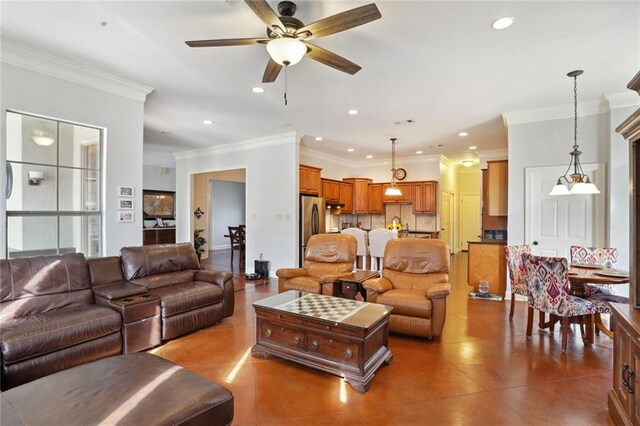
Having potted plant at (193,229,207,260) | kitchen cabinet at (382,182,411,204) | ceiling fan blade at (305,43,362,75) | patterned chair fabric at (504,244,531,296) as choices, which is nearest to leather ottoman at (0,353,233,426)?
ceiling fan blade at (305,43,362,75)

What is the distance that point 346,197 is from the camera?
902 centimetres

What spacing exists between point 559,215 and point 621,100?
65.9 inches

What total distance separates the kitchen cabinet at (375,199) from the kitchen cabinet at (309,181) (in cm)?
248

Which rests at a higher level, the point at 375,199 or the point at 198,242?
the point at 375,199

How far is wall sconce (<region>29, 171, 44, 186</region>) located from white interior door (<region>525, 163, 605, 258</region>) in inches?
257

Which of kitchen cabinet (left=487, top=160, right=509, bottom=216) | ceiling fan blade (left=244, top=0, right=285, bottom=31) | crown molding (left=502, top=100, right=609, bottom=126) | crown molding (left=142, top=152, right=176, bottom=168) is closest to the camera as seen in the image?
ceiling fan blade (left=244, top=0, right=285, bottom=31)

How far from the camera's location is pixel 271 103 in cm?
463

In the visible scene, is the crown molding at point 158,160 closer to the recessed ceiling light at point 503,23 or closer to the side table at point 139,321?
the side table at point 139,321

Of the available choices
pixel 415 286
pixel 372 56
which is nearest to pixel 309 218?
pixel 415 286

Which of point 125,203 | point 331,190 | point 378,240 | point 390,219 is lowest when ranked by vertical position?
point 378,240

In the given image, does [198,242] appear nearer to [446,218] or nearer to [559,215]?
[446,218]

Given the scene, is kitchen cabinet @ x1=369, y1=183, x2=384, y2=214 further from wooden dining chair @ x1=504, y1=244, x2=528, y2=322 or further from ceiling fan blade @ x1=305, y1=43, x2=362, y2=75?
ceiling fan blade @ x1=305, y1=43, x2=362, y2=75

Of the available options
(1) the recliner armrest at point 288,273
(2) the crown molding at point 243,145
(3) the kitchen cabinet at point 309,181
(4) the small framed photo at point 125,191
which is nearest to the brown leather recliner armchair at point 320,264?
(1) the recliner armrest at point 288,273

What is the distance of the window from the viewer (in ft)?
10.9
